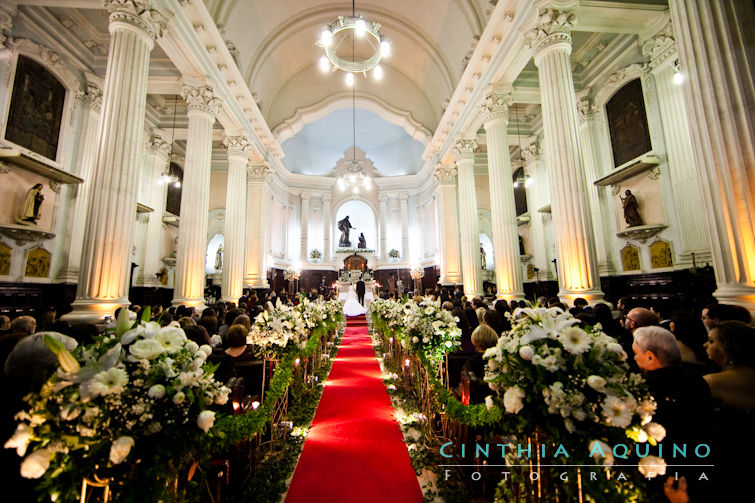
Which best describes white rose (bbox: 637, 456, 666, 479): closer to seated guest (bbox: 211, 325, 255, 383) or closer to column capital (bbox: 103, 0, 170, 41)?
seated guest (bbox: 211, 325, 255, 383)

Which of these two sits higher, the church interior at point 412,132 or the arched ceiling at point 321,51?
the arched ceiling at point 321,51

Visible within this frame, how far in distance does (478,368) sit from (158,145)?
48.9 ft

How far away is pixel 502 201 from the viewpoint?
9.41 meters

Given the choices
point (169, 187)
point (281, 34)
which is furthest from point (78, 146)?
point (281, 34)

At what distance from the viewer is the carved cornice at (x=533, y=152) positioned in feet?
45.7

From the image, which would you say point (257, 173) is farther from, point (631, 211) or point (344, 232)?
point (631, 211)

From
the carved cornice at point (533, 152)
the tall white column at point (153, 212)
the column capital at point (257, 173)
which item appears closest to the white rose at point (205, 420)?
the tall white column at point (153, 212)

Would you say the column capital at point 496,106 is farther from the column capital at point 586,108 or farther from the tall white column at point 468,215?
the tall white column at point 468,215

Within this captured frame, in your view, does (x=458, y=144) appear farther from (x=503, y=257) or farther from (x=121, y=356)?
(x=121, y=356)

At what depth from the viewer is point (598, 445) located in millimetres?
1381

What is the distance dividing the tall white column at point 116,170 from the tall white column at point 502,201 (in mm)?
8430

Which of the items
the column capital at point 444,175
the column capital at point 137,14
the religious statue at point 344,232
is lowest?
the religious statue at point 344,232

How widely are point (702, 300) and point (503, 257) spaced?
4.10 metres

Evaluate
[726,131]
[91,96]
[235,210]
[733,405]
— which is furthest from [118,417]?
[91,96]
